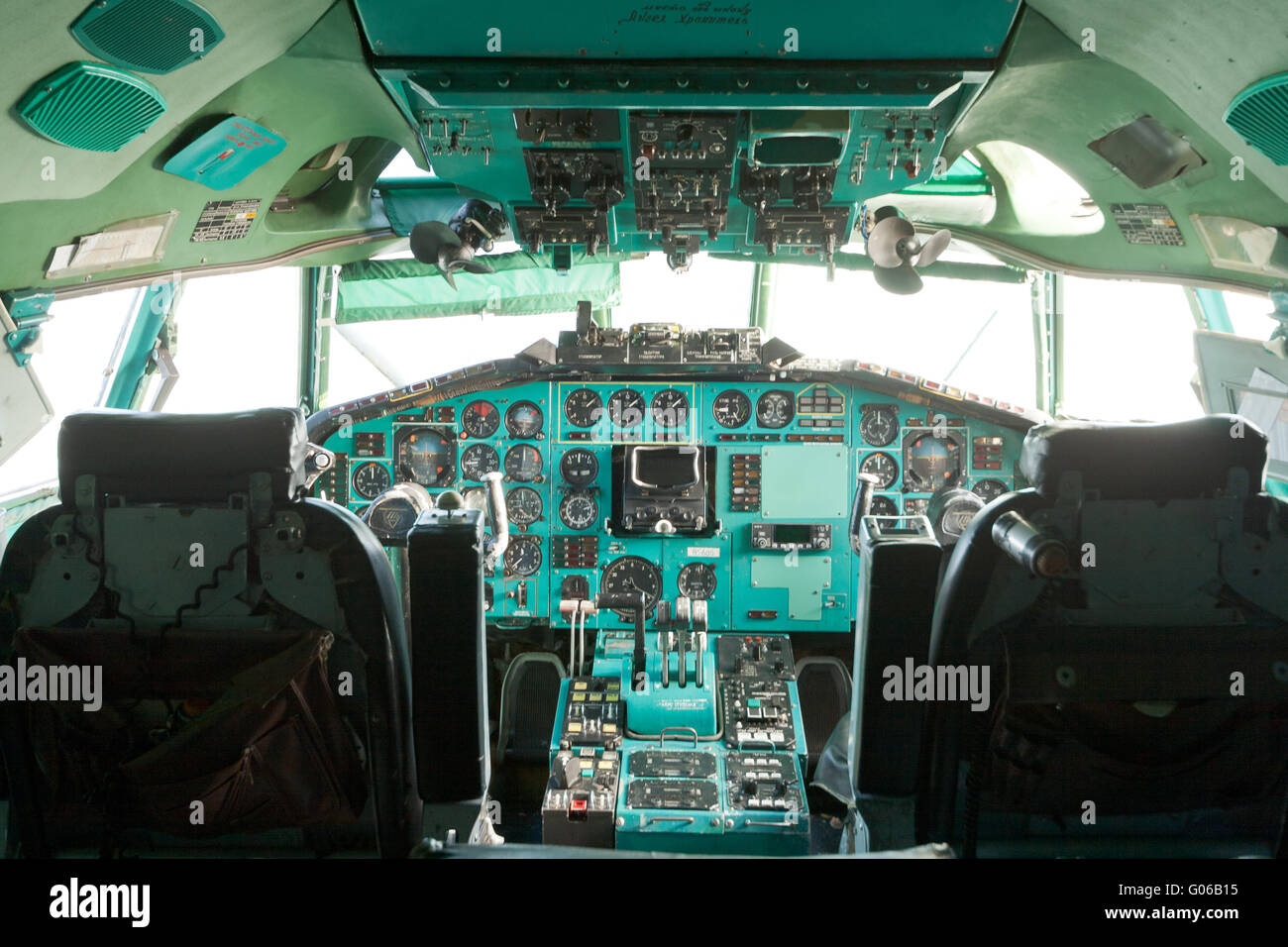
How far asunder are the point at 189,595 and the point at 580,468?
98.5 inches

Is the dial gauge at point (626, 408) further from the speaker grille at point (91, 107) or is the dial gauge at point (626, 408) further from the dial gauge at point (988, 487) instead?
the speaker grille at point (91, 107)

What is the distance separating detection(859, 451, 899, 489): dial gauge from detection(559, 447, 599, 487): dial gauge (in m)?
1.29

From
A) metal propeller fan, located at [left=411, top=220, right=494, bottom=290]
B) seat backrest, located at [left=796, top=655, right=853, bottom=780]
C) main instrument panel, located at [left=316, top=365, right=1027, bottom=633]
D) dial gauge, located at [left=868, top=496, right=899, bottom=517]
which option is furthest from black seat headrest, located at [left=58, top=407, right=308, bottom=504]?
seat backrest, located at [left=796, top=655, right=853, bottom=780]

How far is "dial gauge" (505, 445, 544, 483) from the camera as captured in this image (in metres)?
4.18

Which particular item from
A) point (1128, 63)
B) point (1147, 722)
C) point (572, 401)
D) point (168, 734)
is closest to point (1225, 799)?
point (1147, 722)

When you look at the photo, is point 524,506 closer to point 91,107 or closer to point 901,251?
point 901,251

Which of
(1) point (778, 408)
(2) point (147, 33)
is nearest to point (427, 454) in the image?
(1) point (778, 408)

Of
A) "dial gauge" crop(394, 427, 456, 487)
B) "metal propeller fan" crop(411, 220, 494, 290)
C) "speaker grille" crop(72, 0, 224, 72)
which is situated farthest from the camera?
"dial gauge" crop(394, 427, 456, 487)

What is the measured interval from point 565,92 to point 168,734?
1742mm

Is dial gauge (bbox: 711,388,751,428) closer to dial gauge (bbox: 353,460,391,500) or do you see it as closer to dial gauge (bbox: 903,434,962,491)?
dial gauge (bbox: 903,434,962,491)

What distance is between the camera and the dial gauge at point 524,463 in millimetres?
4176

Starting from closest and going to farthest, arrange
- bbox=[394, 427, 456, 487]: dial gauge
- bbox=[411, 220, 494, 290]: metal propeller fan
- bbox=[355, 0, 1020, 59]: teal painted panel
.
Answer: bbox=[355, 0, 1020, 59]: teal painted panel < bbox=[411, 220, 494, 290]: metal propeller fan < bbox=[394, 427, 456, 487]: dial gauge

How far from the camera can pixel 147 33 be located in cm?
175

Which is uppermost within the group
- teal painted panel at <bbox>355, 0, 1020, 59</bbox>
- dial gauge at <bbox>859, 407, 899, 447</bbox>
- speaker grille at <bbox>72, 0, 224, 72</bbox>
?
teal painted panel at <bbox>355, 0, 1020, 59</bbox>
